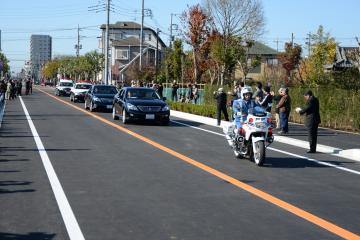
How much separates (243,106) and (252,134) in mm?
852

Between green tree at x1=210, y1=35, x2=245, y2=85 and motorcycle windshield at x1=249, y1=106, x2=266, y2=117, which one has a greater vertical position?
green tree at x1=210, y1=35, x2=245, y2=85

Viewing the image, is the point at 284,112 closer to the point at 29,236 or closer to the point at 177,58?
the point at 29,236

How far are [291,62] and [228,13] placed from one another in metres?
17.2

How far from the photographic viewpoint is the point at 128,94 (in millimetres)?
24219

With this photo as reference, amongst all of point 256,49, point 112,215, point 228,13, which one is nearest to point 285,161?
point 112,215

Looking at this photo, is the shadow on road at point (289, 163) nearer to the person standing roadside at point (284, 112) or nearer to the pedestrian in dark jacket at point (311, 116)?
the pedestrian in dark jacket at point (311, 116)

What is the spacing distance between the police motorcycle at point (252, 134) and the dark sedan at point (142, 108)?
30.7 ft

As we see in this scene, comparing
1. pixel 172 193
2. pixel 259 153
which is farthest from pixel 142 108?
pixel 172 193

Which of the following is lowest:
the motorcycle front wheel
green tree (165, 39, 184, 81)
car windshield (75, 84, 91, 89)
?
the motorcycle front wheel

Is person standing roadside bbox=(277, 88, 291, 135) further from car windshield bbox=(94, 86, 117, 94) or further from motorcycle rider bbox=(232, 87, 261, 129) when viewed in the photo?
car windshield bbox=(94, 86, 117, 94)

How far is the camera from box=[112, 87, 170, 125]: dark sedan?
22.7 meters

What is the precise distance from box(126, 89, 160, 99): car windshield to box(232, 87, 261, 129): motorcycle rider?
11.1 metres

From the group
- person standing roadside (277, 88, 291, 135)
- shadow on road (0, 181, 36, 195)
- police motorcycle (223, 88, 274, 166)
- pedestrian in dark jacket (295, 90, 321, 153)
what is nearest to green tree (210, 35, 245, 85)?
person standing roadside (277, 88, 291, 135)

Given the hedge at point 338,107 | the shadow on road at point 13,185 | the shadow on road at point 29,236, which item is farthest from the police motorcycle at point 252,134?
the hedge at point 338,107
